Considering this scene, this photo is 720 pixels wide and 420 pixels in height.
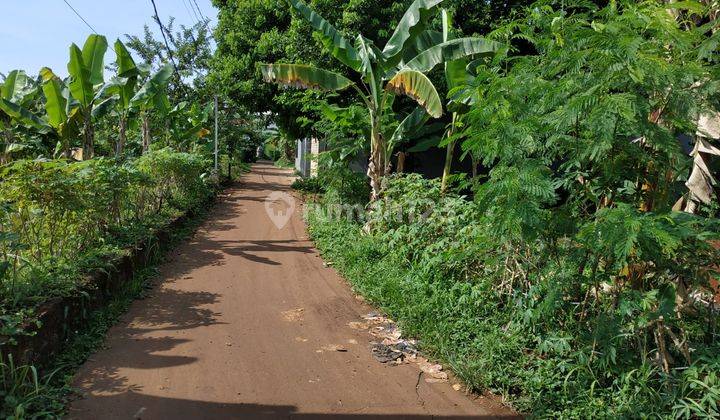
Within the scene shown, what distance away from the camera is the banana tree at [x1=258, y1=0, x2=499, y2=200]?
25.1 ft

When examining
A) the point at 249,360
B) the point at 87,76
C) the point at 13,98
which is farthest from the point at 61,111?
the point at 249,360

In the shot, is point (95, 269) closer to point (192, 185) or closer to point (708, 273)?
point (708, 273)

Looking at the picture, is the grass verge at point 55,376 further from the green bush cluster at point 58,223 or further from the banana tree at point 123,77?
the banana tree at point 123,77

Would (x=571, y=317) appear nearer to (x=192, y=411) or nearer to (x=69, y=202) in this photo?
(x=192, y=411)

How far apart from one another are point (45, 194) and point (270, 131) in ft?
105

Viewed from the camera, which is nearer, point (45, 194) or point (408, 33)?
point (45, 194)

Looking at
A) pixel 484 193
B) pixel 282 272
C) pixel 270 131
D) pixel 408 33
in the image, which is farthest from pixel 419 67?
pixel 270 131

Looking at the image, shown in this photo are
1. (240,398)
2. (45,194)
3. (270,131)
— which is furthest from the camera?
(270,131)

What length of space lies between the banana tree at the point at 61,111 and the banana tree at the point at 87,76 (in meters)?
0.15

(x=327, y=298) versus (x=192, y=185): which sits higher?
(x=192, y=185)

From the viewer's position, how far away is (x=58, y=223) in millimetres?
5316

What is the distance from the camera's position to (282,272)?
290 inches

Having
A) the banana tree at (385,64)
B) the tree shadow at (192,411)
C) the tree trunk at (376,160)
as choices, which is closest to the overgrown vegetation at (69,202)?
the tree shadow at (192,411)

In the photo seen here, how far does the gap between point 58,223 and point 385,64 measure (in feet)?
17.4
